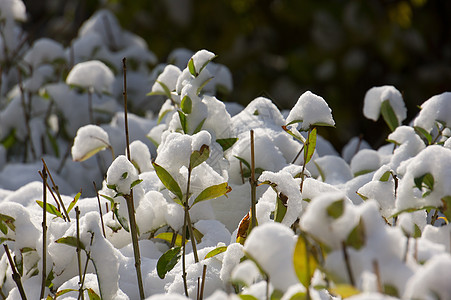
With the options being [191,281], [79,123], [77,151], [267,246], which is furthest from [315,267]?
[79,123]

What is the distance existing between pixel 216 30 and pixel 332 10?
0.92 metres

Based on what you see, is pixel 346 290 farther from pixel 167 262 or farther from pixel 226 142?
pixel 226 142

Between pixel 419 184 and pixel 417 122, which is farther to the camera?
pixel 417 122

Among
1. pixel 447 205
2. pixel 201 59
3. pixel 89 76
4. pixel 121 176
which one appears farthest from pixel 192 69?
pixel 89 76

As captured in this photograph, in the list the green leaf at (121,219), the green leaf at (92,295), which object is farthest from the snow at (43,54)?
the green leaf at (92,295)

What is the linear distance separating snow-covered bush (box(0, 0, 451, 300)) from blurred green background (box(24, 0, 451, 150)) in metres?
2.80

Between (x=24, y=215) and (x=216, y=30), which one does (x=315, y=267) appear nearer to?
(x=24, y=215)

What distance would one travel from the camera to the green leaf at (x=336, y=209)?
0.53 meters

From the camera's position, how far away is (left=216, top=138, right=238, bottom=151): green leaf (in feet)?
3.46

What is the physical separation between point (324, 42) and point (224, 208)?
3.51 meters

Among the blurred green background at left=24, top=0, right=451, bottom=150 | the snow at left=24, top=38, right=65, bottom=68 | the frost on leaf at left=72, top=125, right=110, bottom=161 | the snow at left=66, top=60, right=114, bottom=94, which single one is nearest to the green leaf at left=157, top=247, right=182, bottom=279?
the frost on leaf at left=72, top=125, right=110, bottom=161

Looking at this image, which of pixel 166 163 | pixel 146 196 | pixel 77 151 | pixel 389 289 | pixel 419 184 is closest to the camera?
pixel 389 289

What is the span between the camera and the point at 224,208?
1.14m

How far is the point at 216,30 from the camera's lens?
466cm
